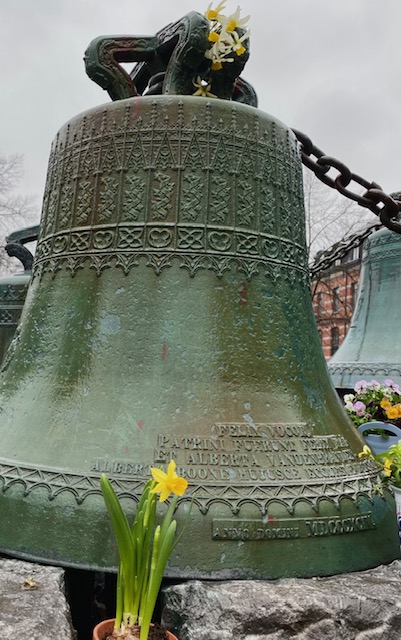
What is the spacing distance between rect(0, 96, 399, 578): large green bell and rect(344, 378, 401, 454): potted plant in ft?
2.84

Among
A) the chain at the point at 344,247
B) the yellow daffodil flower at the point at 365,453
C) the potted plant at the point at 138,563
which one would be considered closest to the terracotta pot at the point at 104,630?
the potted plant at the point at 138,563

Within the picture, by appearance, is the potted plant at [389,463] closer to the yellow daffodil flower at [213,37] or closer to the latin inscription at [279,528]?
the latin inscription at [279,528]

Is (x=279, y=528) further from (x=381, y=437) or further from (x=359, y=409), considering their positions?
(x=359, y=409)

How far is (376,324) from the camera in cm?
557

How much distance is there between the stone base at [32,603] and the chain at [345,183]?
1961 mm

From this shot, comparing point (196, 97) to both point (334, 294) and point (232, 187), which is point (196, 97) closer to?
point (232, 187)

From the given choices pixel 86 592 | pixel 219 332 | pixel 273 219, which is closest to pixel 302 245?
pixel 273 219

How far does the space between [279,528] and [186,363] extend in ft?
1.88

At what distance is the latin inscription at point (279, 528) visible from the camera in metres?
1.68

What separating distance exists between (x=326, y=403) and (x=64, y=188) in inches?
49.0

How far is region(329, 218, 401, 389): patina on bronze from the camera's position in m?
5.30

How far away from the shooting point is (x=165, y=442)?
1.83 metres

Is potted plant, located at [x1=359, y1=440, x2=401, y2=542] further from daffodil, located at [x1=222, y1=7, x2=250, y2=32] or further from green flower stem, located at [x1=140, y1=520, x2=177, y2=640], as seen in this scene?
daffodil, located at [x1=222, y1=7, x2=250, y2=32]

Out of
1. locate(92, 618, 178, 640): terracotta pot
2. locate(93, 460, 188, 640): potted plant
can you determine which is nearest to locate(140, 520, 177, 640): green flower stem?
locate(93, 460, 188, 640): potted plant
